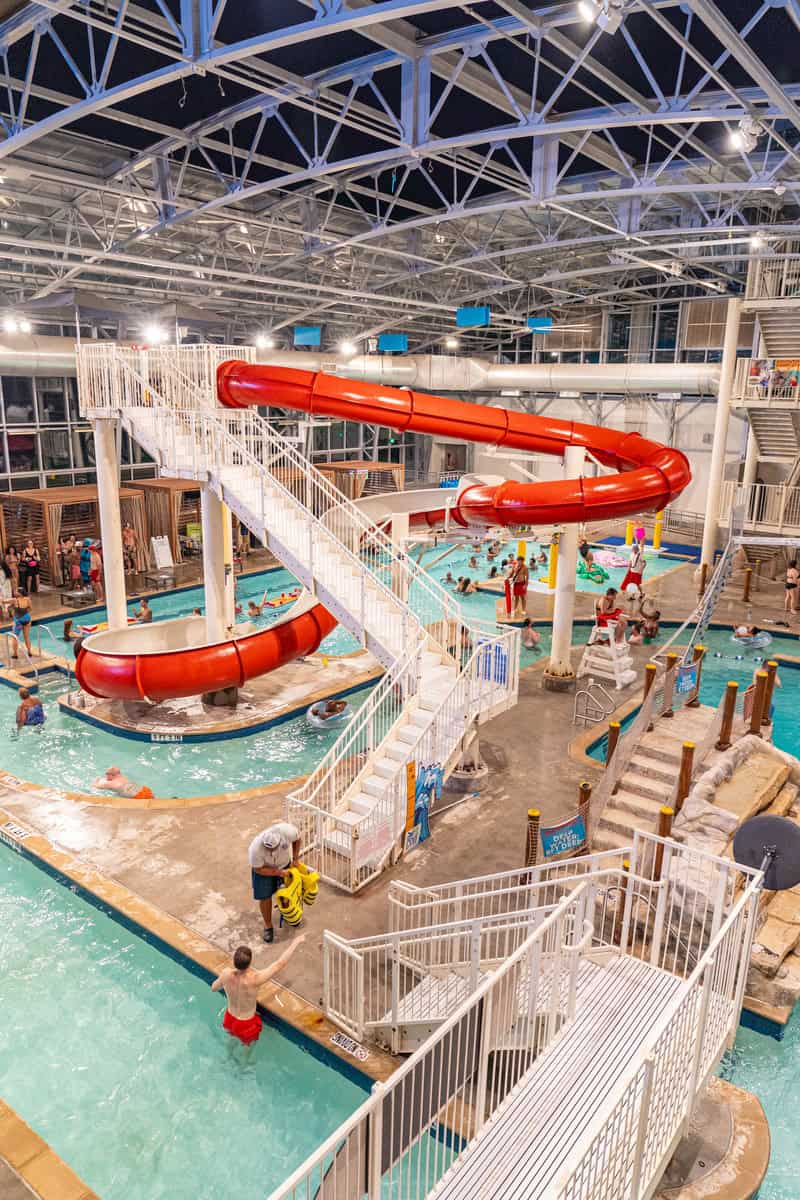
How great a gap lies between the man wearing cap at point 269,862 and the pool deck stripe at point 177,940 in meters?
0.59

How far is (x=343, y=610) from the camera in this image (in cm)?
1130

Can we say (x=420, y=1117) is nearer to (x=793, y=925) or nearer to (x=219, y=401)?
(x=793, y=925)

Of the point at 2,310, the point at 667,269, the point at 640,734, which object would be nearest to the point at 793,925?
the point at 640,734

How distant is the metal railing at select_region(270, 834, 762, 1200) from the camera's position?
13.4 ft

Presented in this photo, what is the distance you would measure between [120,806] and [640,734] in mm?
7001

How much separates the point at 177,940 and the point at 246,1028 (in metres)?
1.45

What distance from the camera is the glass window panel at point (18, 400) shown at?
23.5 meters

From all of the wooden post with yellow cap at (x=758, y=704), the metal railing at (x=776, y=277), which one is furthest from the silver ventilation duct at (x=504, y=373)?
the wooden post with yellow cap at (x=758, y=704)

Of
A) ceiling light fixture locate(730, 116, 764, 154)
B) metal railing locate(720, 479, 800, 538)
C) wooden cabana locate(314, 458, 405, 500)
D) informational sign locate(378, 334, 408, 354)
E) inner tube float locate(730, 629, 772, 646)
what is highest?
ceiling light fixture locate(730, 116, 764, 154)

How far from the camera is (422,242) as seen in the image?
67.3 feet

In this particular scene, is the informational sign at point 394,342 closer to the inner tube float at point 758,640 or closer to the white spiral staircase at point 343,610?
the white spiral staircase at point 343,610

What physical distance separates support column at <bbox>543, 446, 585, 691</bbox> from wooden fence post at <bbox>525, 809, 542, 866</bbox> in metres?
6.20

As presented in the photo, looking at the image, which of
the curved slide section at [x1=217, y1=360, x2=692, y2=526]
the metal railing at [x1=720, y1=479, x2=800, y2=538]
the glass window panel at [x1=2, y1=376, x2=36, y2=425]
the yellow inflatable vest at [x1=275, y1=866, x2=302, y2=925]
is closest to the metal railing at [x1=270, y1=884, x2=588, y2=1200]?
the yellow inflatable vest at [x1=275, y1=866, x2=302, y2=925]

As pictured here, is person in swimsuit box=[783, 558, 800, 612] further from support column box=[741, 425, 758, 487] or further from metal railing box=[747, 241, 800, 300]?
metal railing box=[747, 241, 800, 300]
